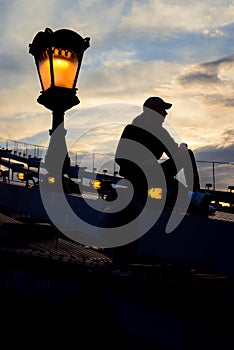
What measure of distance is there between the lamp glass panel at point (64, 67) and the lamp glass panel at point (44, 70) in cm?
12

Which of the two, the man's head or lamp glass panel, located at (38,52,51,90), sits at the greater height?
lamp glass panel, located at (38,52,51,90)

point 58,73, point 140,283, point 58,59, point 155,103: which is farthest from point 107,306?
point 58,59

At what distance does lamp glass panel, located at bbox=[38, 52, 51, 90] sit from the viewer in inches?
212

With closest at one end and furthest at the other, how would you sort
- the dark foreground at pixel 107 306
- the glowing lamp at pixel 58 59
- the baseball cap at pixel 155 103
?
the dark foreground at pixel 107 306, the baseball cap at pixel 155 103, the glowing lamp at pixel 58 59

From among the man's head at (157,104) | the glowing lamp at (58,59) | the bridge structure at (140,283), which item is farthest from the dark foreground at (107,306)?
the glowing lamp at (58,59)

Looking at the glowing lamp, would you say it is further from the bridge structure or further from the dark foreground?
the dark foreground

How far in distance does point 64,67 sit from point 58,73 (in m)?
0.12

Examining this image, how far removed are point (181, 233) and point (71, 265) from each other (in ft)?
6.15

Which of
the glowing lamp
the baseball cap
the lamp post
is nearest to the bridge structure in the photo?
the lamp post

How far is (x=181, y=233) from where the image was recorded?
4.80m

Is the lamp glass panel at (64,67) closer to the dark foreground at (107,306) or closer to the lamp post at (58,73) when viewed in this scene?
the lamp post at (58,73)

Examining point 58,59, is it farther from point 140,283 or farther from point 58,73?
point 140,283

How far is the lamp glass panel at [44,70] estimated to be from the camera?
5.39 m

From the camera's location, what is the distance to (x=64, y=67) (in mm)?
5383
